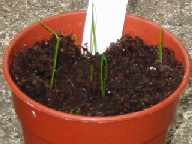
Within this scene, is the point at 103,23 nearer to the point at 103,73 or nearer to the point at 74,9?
the point at 103,73

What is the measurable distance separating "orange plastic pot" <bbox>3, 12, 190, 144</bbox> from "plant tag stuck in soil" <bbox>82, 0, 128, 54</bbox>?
0.08m

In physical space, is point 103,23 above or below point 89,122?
above

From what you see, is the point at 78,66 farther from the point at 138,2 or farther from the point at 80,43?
the point at 138,2

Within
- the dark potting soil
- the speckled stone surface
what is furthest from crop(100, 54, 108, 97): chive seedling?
the speckled stone surface

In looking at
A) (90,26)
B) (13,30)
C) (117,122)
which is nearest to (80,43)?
(90,26)

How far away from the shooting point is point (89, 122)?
3.39 ft

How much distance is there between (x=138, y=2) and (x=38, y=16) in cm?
41

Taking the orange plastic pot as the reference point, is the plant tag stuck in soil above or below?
above

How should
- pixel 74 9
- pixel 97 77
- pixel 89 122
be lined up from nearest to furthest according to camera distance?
pixel 89 122 < pixel 97 77 < pixel 74 9

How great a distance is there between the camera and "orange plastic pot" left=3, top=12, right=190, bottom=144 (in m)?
1.04

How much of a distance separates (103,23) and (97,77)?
0.13 m

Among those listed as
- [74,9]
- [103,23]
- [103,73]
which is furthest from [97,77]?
[74,9]

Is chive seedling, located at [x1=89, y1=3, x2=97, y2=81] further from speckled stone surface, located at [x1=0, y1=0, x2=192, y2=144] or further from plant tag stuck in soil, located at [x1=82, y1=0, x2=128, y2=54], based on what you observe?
speckled stone surface, located at [x1=0, y1=0, x2=192, y2=144]

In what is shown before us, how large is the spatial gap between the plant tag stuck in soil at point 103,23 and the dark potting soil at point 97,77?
2 cm
